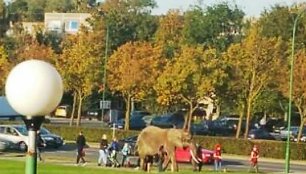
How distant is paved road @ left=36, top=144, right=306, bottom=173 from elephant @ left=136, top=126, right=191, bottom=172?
23.8 feet

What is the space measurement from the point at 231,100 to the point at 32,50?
71.3 feet

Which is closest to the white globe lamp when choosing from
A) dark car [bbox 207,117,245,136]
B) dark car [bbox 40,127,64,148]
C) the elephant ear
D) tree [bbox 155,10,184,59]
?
the elephant ear

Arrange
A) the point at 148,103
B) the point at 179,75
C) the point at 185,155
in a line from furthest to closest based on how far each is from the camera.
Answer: the point at 148,103 < the point at 179,75 < the point at 185,155

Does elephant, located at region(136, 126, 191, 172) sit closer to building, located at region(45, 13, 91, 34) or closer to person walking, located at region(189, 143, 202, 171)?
person walking, located at region(189, 143, 202, 171)

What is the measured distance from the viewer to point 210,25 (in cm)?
9331

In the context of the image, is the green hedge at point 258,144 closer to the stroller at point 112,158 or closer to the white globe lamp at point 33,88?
the stroller at point 112,158

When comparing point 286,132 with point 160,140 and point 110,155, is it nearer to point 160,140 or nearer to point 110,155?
point 110,155

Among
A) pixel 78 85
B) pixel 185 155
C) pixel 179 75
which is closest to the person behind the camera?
pixel 185 155

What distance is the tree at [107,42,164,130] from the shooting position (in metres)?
69.7

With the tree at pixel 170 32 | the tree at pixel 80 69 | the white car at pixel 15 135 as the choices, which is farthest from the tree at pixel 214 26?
the white car at pixel 15 135

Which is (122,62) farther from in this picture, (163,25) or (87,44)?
(163,25)

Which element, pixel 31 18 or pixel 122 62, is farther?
pixel 31 18

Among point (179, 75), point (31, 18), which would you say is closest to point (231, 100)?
point (179, 75)

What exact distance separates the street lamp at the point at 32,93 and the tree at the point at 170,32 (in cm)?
7206
